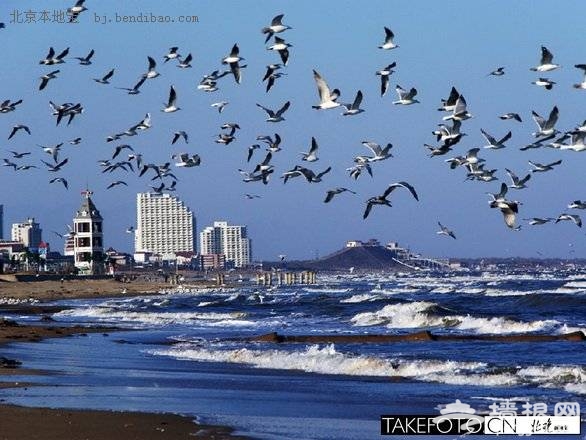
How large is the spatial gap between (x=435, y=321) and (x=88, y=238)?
89746 mm

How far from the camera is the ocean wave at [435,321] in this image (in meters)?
38.1

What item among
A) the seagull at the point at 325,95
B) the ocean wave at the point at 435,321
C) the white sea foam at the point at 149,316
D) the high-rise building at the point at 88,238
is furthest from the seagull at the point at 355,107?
the high-rise building at the point at 88,238

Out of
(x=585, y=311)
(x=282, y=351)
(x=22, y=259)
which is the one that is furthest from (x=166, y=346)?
(x=22, y=259)

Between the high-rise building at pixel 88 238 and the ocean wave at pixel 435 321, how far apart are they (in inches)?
3150

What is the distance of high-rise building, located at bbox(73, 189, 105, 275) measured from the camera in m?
128

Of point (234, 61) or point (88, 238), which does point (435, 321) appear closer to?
point (234, 61)

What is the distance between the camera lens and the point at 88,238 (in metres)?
130

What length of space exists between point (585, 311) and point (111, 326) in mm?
17175

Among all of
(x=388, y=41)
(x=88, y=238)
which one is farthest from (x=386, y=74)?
(x=88, y=238)

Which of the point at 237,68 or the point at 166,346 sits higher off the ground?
the point at 237,68

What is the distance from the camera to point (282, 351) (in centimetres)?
2819

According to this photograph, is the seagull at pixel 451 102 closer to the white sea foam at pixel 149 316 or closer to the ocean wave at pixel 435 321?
the ocean wave at pixel 435 321

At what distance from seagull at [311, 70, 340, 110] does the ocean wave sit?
1389cm

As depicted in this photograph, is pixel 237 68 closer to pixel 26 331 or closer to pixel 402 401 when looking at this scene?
pixel 402 401
